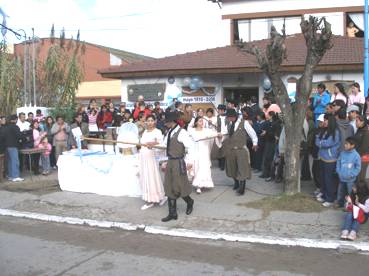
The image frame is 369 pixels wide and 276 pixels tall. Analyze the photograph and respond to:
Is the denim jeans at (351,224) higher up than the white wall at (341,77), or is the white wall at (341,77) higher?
the white wall at (341,77)

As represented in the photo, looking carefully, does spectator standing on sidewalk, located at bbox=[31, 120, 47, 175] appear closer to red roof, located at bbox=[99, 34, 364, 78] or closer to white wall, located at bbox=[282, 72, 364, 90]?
red roof, located at bbox=[99, 34, 364, 78]

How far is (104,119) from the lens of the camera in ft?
50.8

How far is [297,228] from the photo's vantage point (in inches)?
307

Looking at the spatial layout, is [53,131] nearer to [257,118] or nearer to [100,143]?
[100,143]

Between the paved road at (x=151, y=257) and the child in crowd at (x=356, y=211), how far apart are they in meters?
0.50

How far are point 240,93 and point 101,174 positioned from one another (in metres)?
8.80

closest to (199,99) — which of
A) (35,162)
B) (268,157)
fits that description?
(35,162)

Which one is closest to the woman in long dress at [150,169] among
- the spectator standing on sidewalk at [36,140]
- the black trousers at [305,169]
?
the black trousers at [305,169]

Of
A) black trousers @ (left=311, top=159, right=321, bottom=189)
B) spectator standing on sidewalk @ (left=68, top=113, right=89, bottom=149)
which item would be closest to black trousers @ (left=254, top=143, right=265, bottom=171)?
black trousers @ (left=311, top=159, right=321, bottom=189)

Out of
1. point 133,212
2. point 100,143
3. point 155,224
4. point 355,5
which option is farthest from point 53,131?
point 355,5

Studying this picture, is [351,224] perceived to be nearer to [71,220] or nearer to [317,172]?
[317,172]

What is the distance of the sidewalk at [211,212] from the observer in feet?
25.6

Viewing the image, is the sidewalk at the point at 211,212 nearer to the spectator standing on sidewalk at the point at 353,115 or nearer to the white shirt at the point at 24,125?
the spectator standing on sidewalk at the point at 353,115

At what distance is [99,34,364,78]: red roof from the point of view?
52.6 feet
